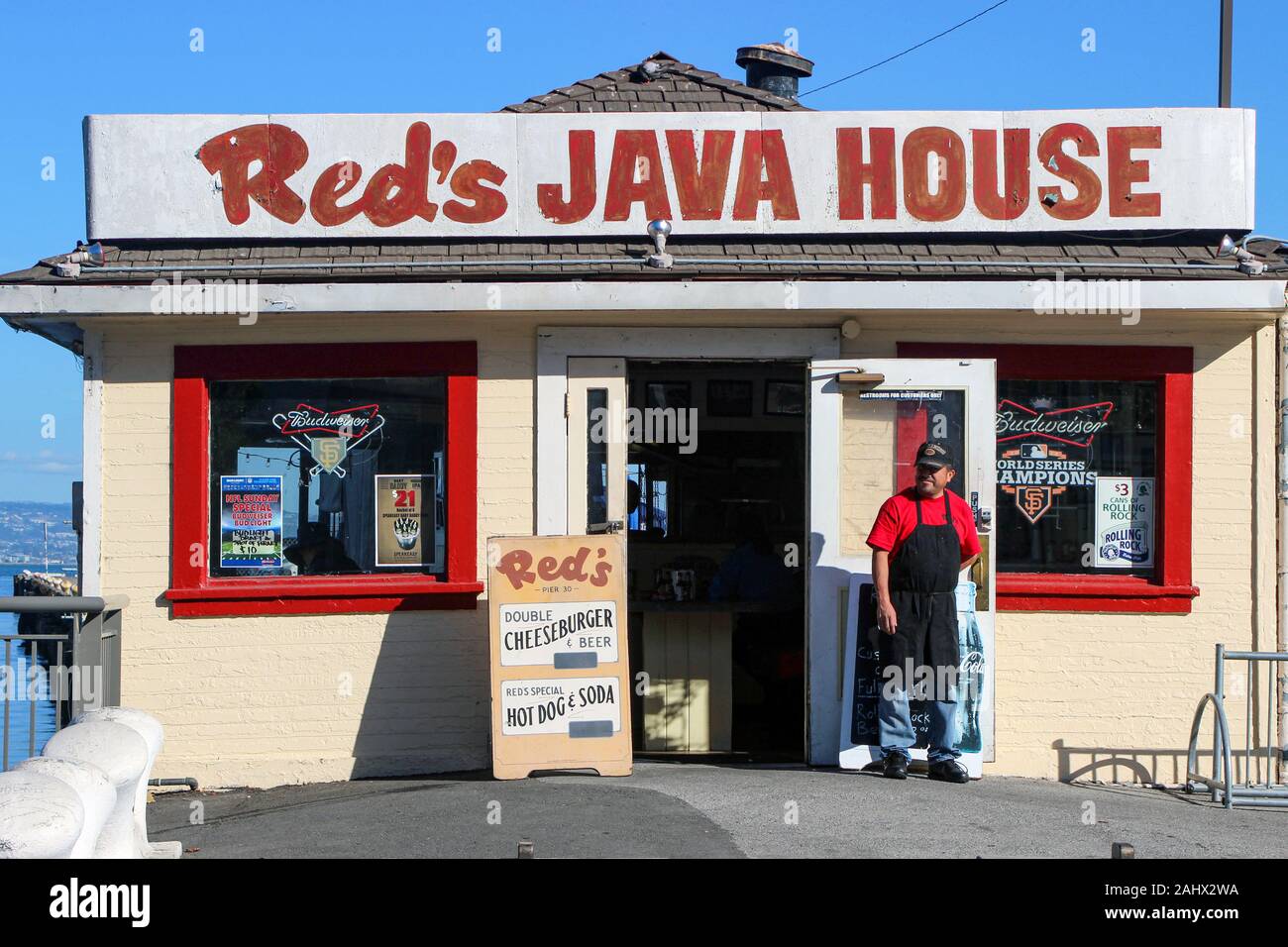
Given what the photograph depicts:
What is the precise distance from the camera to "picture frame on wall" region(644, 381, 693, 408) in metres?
12.4

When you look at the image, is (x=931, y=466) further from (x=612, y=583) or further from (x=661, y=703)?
(x=661, y=703)

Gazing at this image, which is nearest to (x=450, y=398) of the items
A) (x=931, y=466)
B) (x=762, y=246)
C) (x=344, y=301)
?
(x=344, y=301)

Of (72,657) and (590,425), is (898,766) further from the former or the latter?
(72,657)

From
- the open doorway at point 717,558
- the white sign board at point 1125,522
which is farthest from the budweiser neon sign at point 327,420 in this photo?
the white sign board at point 1125,522

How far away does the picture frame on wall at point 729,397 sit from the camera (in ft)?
42.3

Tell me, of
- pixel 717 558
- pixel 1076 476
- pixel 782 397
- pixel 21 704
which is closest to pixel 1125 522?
pixel 1076 476

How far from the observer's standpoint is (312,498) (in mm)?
9453

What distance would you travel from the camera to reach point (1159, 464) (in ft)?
30.9

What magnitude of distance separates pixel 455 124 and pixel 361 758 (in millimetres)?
4137

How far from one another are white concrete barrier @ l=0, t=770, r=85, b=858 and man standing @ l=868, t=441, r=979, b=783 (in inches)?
196

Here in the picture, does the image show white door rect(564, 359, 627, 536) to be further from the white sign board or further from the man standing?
the white sign board
